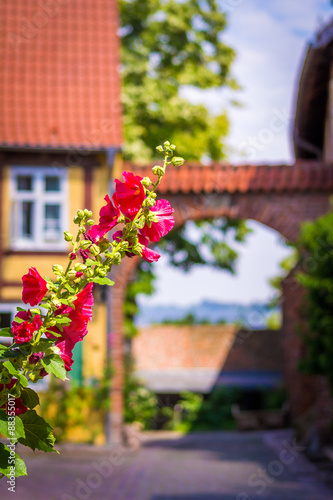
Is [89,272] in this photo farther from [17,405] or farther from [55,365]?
[17,405]

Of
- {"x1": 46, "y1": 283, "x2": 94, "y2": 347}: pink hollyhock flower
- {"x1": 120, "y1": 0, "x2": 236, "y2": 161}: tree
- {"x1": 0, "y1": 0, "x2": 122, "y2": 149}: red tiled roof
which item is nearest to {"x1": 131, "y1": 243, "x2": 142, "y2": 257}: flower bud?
{"x1": 46, "y1": 283, "x2": 94, "y2": 347}: pink hollyhock flower

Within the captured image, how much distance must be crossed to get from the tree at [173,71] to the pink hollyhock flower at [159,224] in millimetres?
16096

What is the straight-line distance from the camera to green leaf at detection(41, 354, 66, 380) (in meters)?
1.57

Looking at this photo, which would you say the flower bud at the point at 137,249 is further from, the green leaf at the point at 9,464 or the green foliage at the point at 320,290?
the green foliage at the point at 320,290

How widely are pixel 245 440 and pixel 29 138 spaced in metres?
8.37

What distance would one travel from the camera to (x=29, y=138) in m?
13.1

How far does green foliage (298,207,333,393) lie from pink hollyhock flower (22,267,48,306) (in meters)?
7.44

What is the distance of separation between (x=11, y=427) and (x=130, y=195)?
0.60 meters

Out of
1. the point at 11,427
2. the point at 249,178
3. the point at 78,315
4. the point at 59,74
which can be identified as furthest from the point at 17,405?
the point at 59,74

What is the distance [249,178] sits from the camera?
1301 centimetres

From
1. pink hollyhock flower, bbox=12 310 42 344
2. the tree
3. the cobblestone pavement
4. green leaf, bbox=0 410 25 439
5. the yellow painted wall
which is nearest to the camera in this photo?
green leaf, bbox=0 410 25 439

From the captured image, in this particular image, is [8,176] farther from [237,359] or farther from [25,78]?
[237,359]

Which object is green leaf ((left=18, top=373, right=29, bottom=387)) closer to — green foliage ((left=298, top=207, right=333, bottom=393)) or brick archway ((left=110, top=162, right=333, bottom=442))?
green foliage ((left=298, top=207, right=333, bottom=393))

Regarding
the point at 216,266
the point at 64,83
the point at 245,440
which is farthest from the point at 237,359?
the point at 64,83
